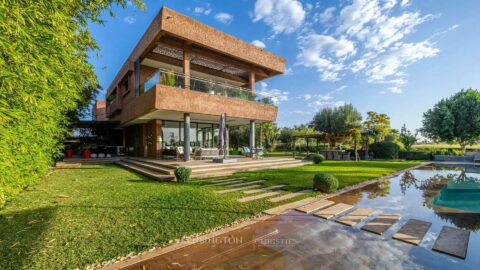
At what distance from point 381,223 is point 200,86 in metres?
10.8

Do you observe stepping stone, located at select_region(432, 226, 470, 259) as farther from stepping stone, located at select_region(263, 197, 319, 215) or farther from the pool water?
stepping stone, located at select_region(263, 197, 319, 215)

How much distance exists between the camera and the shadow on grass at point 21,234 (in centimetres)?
280

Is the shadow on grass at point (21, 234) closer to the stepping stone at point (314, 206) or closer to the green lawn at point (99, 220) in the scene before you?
the green lawn at point (99, 220)

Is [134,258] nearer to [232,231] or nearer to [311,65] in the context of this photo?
[232,231]

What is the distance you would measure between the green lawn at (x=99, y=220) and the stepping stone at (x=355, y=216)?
1.70 meters

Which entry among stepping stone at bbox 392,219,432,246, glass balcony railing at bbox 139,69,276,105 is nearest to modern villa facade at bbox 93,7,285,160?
glass balcony railing at bbox 139,69,276,105

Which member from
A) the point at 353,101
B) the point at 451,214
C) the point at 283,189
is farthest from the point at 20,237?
the point at 353,101

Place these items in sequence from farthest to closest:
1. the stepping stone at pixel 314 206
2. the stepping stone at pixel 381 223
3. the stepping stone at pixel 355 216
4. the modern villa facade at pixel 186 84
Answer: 1. the modern villa facade at pixel 186 84
2. the stepping stone at pixel 314 206
3. the stepping stone at pixel 355 216
4. the stepping stone at pixel 381 223

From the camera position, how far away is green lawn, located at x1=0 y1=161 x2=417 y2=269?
2986 millimetres

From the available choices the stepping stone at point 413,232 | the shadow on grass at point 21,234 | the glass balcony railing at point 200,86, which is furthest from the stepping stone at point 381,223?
the glass balcony railing at point 200,86

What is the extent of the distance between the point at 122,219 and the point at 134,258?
1.68m

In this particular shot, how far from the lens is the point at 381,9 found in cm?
979

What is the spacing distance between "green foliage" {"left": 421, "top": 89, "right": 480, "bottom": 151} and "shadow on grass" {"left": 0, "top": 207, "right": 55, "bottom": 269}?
32526 mm

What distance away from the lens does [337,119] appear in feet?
107
